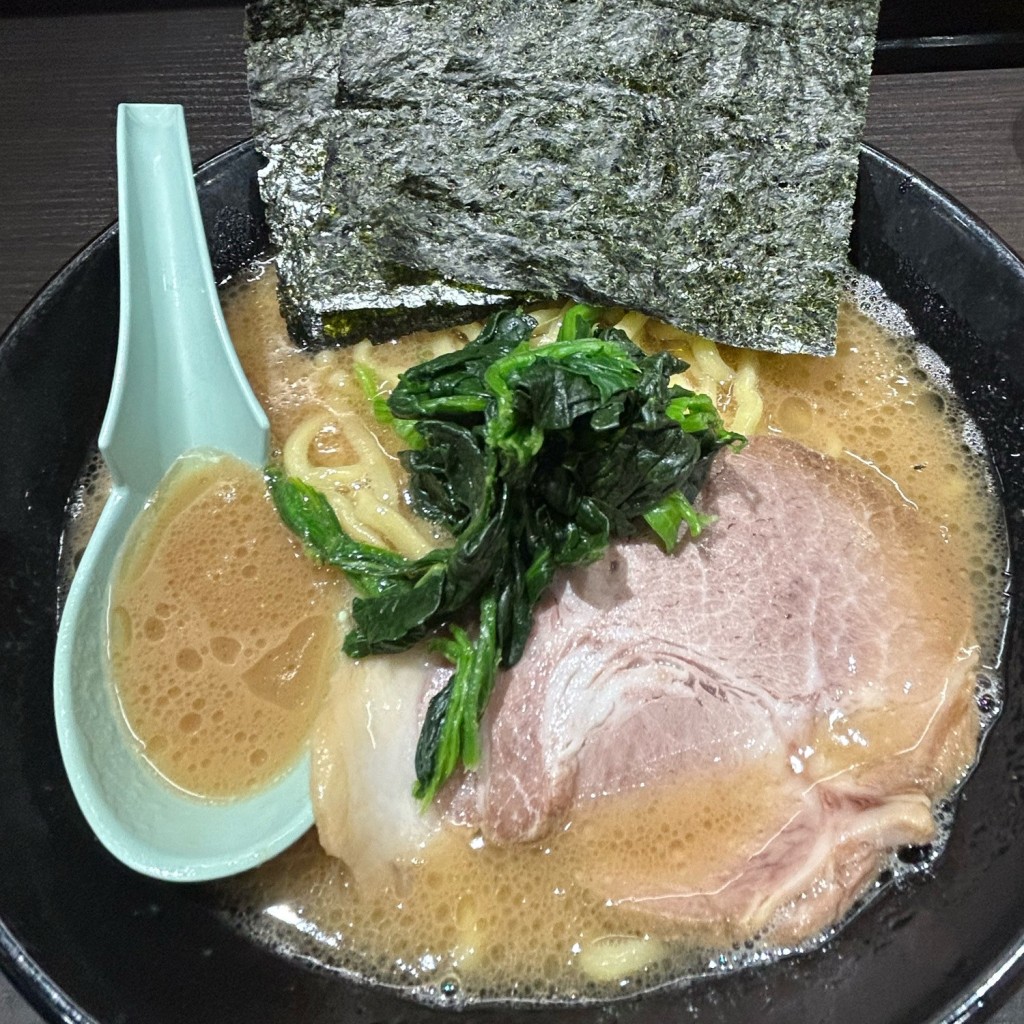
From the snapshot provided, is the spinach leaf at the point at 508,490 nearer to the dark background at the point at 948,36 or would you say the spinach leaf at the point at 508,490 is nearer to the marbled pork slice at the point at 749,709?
the marbled pork slice at the point at 749,709

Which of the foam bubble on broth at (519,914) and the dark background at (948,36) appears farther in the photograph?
the dark background at (948,36)

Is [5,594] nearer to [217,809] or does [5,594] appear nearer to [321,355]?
[217,809]

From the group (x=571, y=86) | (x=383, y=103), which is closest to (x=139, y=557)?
(x=383, y=103)

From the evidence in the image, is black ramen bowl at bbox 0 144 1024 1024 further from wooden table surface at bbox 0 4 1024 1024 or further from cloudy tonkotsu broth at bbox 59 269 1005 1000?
wooden table surface at bbox 0 4 1024 1024

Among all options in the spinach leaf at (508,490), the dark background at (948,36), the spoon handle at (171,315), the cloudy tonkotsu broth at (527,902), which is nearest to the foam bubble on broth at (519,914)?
the cloudy tonkotsu broth at (527,902)

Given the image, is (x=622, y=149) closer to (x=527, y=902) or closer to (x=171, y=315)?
(x=171, y=315)
